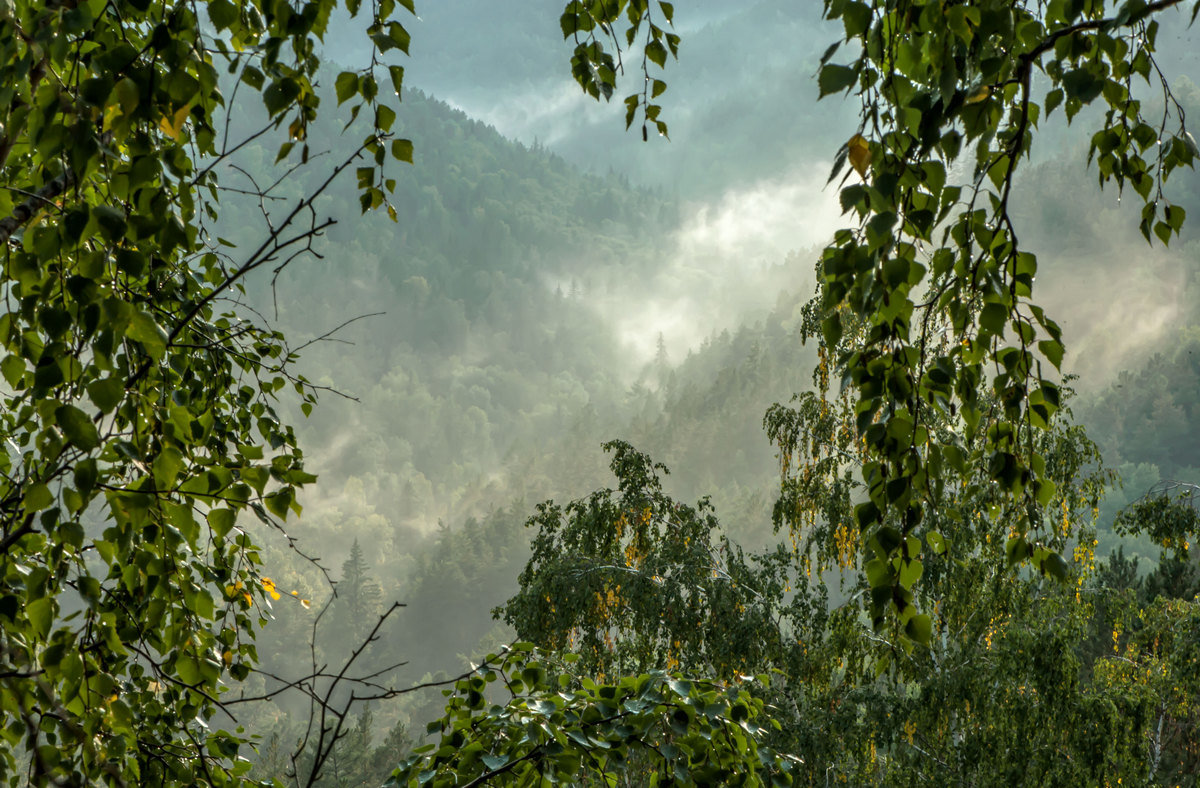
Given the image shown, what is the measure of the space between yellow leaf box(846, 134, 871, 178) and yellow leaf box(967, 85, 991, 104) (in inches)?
4.6

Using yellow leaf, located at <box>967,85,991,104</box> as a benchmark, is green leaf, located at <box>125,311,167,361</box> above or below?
below

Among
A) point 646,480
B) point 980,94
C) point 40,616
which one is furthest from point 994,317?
point 646,480

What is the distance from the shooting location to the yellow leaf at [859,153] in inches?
37.1

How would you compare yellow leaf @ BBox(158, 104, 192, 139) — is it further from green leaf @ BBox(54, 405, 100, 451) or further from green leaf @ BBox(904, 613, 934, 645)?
green leaf @ BBox(904, 613, 934, 645)

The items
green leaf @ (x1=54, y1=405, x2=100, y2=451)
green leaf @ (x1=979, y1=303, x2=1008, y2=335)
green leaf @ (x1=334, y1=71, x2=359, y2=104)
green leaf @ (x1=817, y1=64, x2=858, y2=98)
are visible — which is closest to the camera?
green leaf @ (x1=54, y1=405, x2=100, y2=451)

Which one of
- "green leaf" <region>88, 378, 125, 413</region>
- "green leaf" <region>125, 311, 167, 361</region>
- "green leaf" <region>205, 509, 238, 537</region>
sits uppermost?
"green leaf" <region>205, 509, 238, 537</region>

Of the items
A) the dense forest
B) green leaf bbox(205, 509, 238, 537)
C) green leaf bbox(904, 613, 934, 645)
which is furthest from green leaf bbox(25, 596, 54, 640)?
green leaf bbox(904, 613, 934, 645)

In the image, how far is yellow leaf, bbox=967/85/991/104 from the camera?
93 cm

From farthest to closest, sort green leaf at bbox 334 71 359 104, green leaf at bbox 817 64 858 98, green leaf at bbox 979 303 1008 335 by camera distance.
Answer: green leaf at bbox 334 71 359 104 < green leaf at bbox 979 303 1008 335 < green leaf at bbox 817 64 858 98

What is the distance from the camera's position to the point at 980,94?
0.93m

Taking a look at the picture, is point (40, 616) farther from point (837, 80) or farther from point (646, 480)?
point (646, 480)

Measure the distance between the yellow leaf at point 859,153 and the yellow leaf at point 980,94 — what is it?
0.12 m

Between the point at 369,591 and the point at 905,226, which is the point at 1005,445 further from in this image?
the point at 369,591

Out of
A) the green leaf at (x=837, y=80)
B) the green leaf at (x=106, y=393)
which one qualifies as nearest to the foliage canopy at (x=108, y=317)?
the green leaf at (x=106, y=393)
